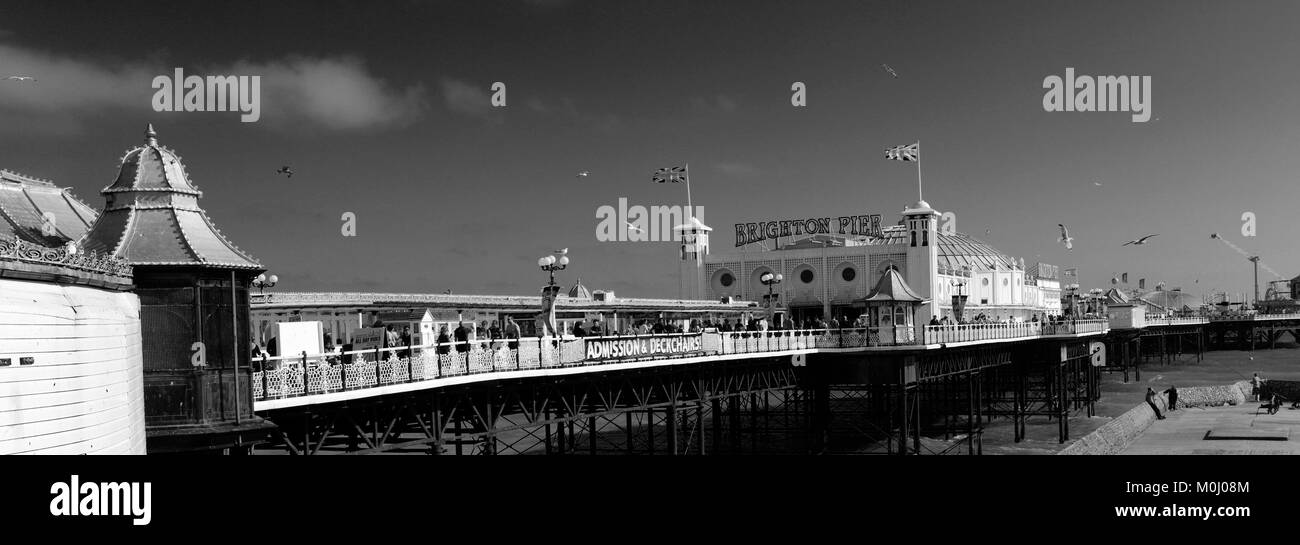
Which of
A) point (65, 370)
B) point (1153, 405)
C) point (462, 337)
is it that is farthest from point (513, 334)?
point (1153, 405)

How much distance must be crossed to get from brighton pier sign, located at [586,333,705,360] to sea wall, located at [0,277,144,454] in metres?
15.0

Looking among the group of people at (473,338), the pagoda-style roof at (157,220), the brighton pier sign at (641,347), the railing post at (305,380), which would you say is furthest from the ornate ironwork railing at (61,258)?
the brighton pier sign at (641,347)

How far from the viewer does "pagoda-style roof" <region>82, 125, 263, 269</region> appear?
53.9 ft

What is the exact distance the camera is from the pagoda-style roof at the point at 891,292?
4478cm

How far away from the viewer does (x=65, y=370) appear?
13.2 meters

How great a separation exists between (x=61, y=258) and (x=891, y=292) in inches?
1418

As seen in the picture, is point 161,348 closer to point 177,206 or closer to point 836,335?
point 177,206

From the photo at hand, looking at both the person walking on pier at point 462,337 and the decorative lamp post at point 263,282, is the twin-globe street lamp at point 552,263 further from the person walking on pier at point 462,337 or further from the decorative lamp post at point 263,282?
the decorative lamp post at point 263,282

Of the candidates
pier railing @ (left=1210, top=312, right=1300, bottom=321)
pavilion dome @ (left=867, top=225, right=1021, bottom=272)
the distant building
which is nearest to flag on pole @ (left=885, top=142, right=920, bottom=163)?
the distant building

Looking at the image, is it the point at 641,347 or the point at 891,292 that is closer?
the point at 641,347

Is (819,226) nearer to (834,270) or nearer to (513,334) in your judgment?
(834,270)
